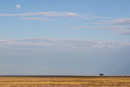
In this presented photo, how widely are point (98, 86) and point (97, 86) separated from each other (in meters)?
0.21

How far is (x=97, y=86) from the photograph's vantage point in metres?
61.4

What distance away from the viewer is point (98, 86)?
61.5m
